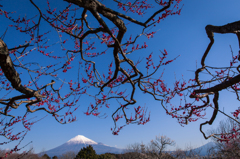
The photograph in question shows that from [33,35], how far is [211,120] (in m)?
5.44

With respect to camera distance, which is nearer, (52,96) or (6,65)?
(6,65)

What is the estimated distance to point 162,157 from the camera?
2216 centimetres

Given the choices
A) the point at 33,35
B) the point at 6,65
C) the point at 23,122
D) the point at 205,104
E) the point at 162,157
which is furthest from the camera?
the point at 162,157

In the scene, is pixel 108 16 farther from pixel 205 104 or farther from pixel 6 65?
pixel 205 104

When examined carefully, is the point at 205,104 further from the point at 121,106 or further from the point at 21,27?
the point at 21,27

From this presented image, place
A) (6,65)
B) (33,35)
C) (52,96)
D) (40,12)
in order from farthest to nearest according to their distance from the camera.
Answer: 1. (52,96)
2. (33,35)
3. (40,12)
4. (6,65)

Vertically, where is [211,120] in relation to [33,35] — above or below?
below

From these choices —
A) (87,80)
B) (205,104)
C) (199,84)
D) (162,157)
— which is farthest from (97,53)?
(162,157)

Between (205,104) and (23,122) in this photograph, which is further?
(23,122)

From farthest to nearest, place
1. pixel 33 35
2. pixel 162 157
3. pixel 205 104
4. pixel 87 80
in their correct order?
A: pixel 162 157
pixel 87 80
pixel 205 104
pixel 33 35

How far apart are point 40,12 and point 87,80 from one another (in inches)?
83.4

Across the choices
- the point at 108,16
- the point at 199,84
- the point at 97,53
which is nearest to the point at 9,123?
the point at 97,53

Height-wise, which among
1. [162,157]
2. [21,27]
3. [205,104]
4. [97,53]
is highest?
[21,27]

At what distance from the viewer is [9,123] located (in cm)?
456
